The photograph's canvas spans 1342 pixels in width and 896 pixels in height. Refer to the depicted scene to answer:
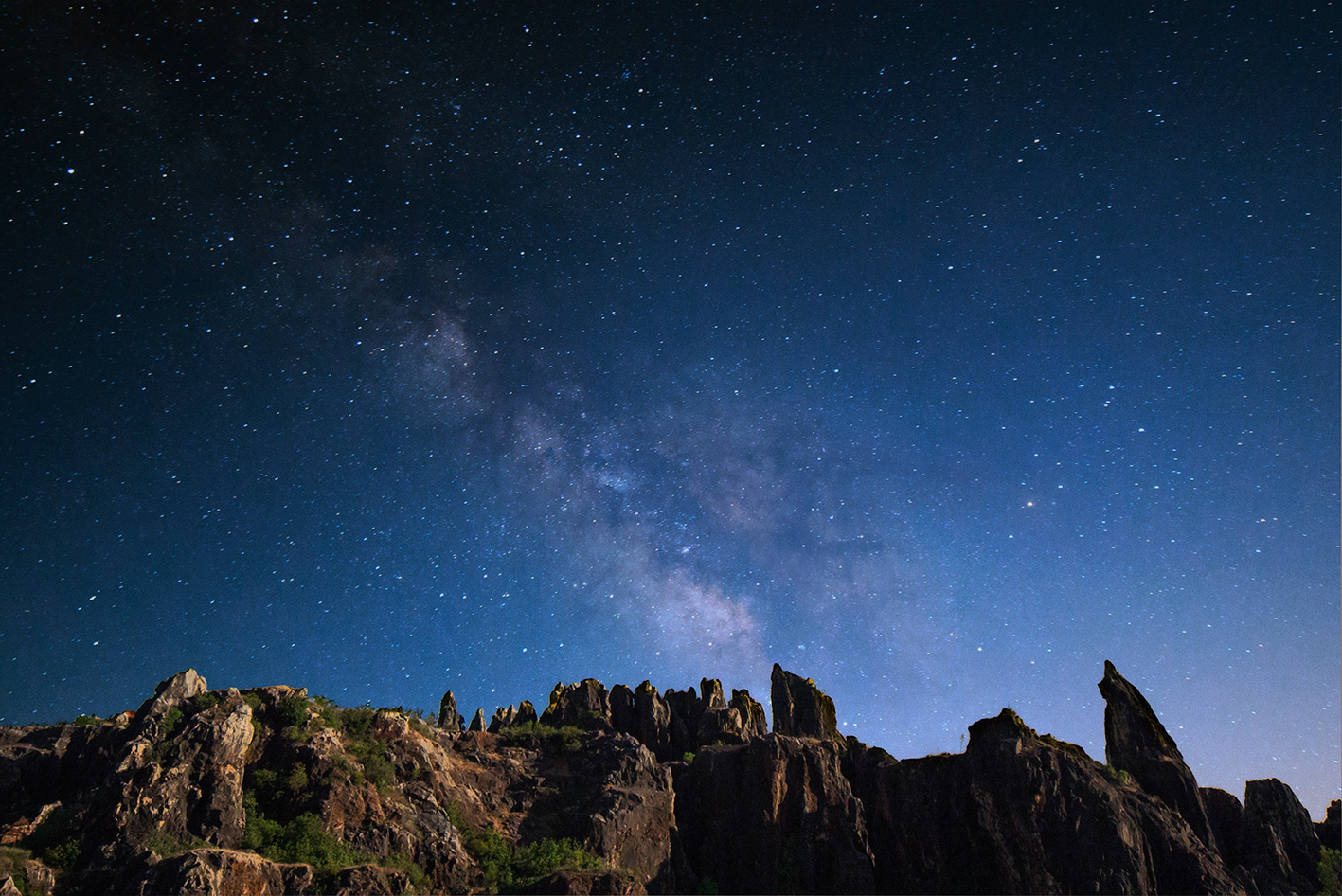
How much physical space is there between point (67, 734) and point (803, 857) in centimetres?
5272

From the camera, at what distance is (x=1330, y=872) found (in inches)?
1813

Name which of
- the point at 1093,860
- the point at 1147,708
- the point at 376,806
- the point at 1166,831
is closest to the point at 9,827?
the point at 376,806

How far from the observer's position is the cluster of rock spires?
31.8m

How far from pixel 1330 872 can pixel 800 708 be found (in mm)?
37434

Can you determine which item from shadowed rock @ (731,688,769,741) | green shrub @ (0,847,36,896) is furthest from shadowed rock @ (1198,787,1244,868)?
green shrub @ (0,847,36,896)

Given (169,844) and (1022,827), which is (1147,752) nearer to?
(1022,827)

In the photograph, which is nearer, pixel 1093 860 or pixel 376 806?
pixel 376 806

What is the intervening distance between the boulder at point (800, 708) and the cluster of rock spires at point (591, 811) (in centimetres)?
356

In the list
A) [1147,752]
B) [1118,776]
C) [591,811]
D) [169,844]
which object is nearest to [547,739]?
[591,811]

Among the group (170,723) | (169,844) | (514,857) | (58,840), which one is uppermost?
(170,723)

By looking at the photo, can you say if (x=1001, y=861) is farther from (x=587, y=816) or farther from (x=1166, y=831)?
A: (x=587, y=816)

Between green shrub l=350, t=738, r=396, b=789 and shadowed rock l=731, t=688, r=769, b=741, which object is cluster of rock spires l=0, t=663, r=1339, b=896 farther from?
shadowed rock l=731, t=688, r=769, b=741

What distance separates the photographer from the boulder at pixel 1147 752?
4637 centimetres

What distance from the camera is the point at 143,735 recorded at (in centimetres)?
3459
